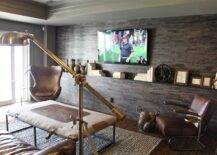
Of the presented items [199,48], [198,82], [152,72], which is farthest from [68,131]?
[199,48]

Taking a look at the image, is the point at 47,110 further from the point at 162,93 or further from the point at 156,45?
the point at 156,45

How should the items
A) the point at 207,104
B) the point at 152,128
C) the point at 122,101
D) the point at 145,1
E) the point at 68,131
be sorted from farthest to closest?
1. the point at 122,101
2. the point at 152,128
3. the point at 145,1
4. the point at 207,104
5. the point at 68,131

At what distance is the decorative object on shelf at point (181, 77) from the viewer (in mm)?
3643

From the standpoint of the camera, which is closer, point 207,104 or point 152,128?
point 207,104

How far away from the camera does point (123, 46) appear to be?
4.34 m

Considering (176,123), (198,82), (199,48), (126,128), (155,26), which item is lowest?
(126,128)

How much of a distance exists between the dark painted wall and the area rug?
79 cm

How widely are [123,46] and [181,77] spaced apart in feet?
4.45

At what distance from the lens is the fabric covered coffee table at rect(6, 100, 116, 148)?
2.48 m

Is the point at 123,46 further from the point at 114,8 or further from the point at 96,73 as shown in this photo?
the point at 114,8

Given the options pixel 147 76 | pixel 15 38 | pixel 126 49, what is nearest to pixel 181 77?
pixel 147 76

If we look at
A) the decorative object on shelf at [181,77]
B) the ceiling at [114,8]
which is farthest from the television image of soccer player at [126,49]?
the decorative object on shelf at [181,77]

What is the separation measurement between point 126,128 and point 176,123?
103 cm

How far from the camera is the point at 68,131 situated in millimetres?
2410
